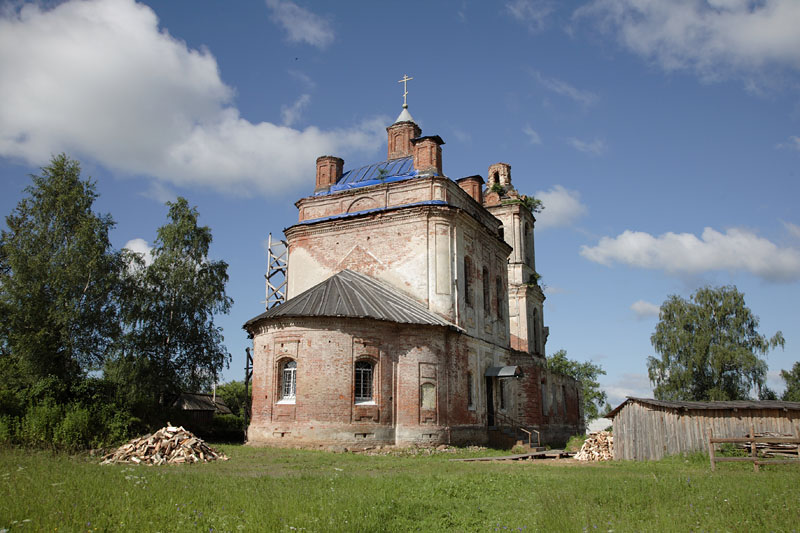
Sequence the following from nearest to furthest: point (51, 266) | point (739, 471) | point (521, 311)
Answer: point (739, 471) < point (51, 266) < point (521, 311)

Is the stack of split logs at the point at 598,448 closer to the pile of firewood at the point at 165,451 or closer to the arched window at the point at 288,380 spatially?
the arched window at the point at 288,380

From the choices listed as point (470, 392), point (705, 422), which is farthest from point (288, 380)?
point (705, 422)

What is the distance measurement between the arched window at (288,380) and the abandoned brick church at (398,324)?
2.0 inches

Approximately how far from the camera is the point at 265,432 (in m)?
20.9

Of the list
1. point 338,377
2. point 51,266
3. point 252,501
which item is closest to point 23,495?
point 252,501

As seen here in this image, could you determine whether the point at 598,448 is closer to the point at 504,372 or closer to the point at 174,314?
the point at 504,372

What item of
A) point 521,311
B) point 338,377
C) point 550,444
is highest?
point 521,311

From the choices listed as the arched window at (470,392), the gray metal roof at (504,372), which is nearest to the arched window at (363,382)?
the arched window at (470,392)

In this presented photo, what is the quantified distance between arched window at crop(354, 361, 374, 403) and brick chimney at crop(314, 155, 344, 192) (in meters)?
11.3

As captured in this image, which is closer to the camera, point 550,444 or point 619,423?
point 619,423

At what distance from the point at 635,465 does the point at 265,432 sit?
12.3 metres

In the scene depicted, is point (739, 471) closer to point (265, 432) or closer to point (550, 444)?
point (265, 432)

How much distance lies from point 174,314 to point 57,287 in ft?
15.9

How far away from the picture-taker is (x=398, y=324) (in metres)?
22.0
